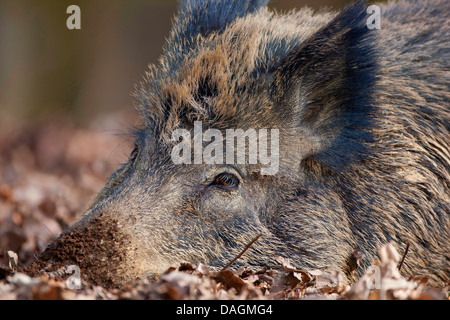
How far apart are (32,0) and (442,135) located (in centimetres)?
1427

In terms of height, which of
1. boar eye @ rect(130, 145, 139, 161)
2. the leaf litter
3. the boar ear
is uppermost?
the boar ear

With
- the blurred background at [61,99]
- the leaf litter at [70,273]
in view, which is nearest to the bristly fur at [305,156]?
the leaf litter at [70,273]

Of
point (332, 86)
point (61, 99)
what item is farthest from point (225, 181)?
point (61, 99)

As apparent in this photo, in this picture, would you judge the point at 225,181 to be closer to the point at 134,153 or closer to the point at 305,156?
the point at 305,156

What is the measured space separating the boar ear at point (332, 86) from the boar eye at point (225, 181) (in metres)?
0.60

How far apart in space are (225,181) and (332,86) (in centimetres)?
108

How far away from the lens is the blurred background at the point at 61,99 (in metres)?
7.12

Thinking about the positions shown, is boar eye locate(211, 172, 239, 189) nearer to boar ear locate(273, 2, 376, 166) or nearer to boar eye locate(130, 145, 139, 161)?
boar ear locate(273, 2, 376, 166)

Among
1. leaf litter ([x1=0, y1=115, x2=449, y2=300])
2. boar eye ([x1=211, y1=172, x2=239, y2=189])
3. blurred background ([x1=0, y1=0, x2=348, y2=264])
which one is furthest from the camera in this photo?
blurred background ([x1=0, y1=0, x2=348, y2=264])

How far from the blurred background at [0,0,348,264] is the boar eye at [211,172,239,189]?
130 centimetres

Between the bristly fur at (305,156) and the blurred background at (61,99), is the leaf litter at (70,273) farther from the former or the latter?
the bristly fur at (305,156)

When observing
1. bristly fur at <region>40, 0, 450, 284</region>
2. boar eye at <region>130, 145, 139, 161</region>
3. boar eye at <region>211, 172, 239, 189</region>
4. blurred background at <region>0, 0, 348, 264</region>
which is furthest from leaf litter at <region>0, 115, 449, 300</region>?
boar eye at <region>211, 172, 239, 189</region>

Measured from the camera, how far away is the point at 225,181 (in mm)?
4406

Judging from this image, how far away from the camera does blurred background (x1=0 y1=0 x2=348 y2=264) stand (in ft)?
23.4
